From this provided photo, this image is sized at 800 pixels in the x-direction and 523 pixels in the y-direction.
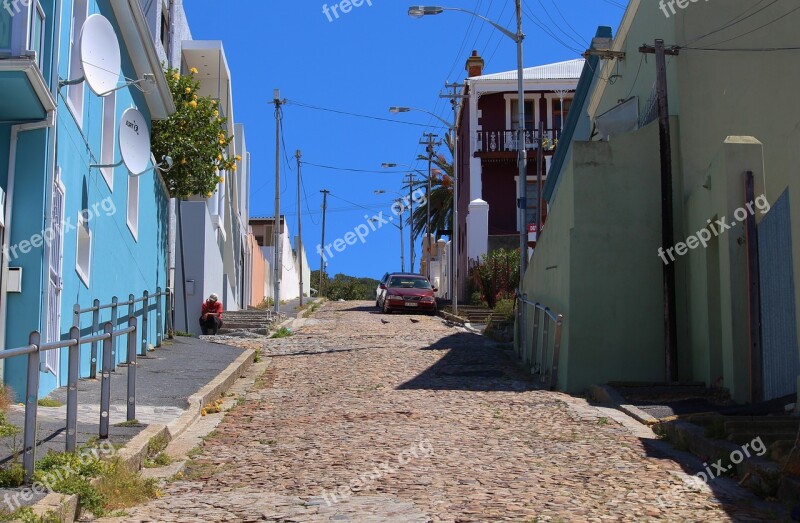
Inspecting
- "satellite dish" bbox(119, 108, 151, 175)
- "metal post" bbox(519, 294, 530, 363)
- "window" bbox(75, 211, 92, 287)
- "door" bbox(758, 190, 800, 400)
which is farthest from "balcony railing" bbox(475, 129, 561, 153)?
"door" bbox(758, 190, 800, 400)

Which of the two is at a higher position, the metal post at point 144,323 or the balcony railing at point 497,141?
the balcony railing at point 497,141

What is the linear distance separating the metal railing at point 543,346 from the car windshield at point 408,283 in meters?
17.1

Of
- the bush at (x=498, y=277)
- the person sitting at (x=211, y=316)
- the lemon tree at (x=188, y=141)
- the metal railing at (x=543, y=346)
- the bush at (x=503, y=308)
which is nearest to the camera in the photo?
the metal railing at (x=543, y=346)

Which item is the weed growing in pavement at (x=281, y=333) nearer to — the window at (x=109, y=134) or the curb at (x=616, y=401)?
the window at (x=109, y=134)

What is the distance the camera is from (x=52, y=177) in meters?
11.1

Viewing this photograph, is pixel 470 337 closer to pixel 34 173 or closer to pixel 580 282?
pixel 580 282

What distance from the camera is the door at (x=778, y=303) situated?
10258 millimetres

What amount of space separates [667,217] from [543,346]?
3218mm

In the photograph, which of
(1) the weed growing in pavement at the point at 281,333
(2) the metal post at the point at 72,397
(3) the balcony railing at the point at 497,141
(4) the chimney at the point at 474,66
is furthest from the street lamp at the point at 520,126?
(4) the chimney at the point at 474,66

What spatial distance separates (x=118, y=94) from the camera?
15.4 meters

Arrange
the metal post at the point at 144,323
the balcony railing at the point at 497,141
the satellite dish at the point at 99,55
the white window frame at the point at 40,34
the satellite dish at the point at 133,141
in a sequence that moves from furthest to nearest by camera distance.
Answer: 1. the balcony railing at the point at 497,141
2. the metal post at the point at 144,323
3. the satellite dish at the point at 133,141
4. the satellite dish at the point at 99,55
5. the white window frame at the point at 40,34

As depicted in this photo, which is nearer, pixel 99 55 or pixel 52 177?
pixel 52 177

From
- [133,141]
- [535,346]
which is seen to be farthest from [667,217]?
[133,141]

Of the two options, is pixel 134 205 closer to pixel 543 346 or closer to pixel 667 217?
pixel 543 346
